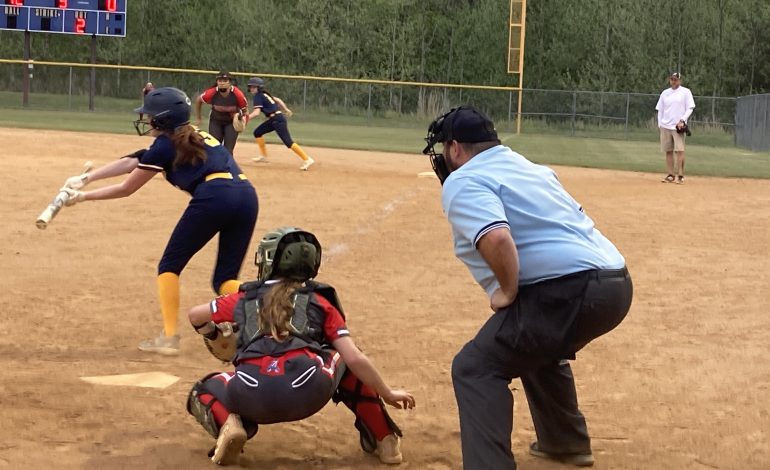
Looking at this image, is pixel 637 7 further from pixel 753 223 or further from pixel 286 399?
pixel 286 399

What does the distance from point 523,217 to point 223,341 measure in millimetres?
1703

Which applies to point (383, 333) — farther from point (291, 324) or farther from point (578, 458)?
point (291, 324)

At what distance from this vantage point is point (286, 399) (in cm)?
479

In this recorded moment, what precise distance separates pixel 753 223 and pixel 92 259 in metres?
8.35

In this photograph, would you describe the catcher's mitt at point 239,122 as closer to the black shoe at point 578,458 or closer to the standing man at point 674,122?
the standing man at point 674,122

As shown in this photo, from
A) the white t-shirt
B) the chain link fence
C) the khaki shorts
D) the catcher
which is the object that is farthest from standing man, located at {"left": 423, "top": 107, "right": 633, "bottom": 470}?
the chain link fence

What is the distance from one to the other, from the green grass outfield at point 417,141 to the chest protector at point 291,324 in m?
18.6

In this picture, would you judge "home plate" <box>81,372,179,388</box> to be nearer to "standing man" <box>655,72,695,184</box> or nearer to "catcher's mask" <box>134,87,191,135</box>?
"catcher's mask" <box>134,87,191,135</box>

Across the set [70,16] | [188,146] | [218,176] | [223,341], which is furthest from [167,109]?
[70,16]

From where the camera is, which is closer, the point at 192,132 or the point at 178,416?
the point at 178,416

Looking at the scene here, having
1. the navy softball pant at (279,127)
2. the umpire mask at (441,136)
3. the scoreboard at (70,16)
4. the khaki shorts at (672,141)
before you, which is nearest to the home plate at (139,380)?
the umpire mask at (441,136)

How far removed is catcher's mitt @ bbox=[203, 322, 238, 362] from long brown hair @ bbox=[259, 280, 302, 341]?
1.88 feet

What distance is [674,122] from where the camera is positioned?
19797 millimetres

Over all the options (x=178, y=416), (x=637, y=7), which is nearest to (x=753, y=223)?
(x=178, y=416)
